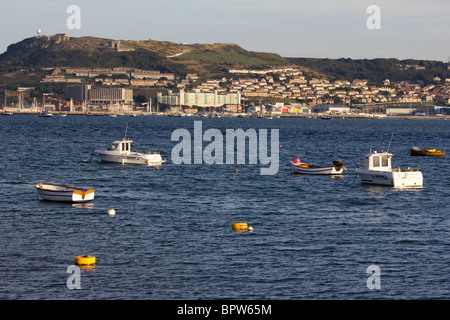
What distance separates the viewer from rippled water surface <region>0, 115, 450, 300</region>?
27.7m

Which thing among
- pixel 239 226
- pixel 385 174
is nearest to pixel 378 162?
pixel 385 174

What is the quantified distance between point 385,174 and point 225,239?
1074 inches

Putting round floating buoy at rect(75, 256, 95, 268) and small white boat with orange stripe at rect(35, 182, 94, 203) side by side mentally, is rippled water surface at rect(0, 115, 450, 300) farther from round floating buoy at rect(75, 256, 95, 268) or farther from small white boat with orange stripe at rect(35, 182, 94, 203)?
small white boat with orange stripe at rect(35, 182, 94, 203)

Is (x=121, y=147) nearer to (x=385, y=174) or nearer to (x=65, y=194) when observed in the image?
(x=65, y=194)

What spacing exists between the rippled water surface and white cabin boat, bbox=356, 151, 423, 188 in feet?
4.36

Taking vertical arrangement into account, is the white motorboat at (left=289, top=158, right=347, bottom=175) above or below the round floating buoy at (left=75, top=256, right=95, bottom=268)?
above

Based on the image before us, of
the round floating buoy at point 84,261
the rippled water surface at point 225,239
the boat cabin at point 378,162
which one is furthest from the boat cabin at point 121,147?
the round floating buoy at point 84,261

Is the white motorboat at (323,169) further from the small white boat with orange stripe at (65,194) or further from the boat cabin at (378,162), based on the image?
the small white boat with orange stripe at (65,194)

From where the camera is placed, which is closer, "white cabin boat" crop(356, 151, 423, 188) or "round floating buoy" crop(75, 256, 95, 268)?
"round floating buoy" crop(75, 256, 95, 268)

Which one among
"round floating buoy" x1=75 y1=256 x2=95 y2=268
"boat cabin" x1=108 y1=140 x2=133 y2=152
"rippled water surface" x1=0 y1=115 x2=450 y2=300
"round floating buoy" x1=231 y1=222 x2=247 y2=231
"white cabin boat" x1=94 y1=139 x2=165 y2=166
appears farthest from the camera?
"boat cabin" x1=108 y1=140 x2=133 y2=152

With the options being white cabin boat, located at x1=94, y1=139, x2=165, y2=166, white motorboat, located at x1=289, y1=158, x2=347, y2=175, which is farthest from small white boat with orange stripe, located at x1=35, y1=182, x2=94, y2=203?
white cabin boat, located at x1=94, y1=139, x2=165, y2=166

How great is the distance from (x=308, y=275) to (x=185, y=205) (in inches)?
787
